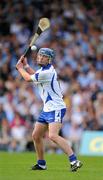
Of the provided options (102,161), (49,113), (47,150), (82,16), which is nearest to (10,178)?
(49,113)

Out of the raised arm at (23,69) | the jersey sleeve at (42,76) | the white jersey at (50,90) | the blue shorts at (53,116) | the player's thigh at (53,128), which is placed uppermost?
the raised arm at (23,69)

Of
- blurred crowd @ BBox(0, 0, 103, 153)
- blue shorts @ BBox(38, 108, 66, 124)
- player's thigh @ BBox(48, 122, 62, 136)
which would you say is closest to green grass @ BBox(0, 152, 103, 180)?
player's thigh @ BBox(48, 122, 62, 136)

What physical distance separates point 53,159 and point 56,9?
1012cm

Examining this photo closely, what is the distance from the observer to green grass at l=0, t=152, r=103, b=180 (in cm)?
1316

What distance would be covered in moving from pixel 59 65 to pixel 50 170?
1080cm

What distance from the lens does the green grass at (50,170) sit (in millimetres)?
13156

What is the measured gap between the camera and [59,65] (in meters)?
25.3

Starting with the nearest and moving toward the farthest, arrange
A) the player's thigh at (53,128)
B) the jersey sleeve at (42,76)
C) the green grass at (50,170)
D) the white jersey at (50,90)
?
the green grass at (50,170), the player's thigh at (53,128), the jersey sleeve at (42,76), the white jersey at (50,90)

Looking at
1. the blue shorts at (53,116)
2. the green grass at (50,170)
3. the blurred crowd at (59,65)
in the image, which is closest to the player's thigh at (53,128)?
the blue shorts at (53,116)

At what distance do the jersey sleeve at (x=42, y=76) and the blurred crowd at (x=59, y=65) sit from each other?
881cm

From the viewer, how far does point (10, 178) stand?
12.9 meters

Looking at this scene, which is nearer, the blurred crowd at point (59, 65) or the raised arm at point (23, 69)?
the raised arm at point (23, 69)

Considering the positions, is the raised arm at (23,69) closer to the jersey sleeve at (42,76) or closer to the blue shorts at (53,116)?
the jersey sleeve at (42,76)

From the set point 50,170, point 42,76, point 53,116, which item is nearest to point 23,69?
point 42,76
